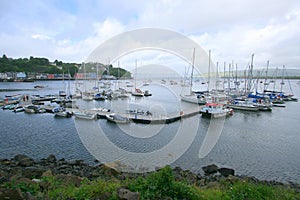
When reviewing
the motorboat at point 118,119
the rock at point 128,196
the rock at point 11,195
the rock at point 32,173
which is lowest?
the rock at point 32,173

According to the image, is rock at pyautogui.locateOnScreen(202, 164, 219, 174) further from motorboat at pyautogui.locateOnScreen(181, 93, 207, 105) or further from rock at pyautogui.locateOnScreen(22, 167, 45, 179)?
motorboat at pyautogui.locateOnScreen(181, 93, 207, 105)

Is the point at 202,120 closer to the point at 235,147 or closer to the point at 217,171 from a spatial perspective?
the point at 235,147

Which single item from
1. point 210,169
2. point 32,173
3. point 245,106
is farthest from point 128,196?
point 245,106

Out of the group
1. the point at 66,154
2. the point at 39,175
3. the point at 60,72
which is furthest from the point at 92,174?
the point at 60,72

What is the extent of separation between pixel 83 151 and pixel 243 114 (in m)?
17.4

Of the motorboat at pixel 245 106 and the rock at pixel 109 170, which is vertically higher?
the motorboat at pixel 245 106

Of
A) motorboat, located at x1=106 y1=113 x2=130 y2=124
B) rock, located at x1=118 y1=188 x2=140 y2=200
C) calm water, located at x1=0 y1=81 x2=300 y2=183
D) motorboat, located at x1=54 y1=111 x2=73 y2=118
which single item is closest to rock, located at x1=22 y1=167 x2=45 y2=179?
calm water, located at x1=0 y1=81 x2=300 y2=183

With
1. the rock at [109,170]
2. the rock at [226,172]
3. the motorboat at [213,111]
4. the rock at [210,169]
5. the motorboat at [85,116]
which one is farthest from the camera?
the motorboat at [213,111]

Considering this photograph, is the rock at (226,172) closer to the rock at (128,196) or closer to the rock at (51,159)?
the rock at (128,196)

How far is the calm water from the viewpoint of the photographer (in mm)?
9203

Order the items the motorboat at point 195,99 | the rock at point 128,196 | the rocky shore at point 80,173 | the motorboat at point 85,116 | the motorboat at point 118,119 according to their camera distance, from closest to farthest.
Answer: the rock at point 128,196 → the rocky shore at point 80,173 → the motorboat at point 118,119 → the motorboat at point 85,116 → the motorboat at point 195,99

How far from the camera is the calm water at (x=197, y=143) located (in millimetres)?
9203

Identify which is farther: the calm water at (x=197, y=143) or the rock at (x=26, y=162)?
the calm water at (x=197, y=143)

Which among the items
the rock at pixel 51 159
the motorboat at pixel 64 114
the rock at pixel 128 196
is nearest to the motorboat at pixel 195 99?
the motorboat at pixel 64 114
